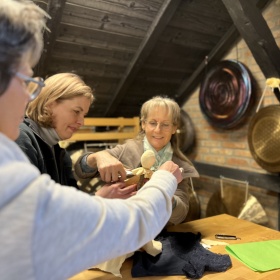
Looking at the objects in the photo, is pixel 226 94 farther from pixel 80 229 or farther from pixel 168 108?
pixel 80 229

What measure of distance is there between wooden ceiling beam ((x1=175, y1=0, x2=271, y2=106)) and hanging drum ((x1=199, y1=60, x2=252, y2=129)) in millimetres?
157

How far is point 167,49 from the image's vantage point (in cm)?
270

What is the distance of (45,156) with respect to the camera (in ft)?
3.87

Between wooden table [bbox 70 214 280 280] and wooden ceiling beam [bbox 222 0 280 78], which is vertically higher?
wooden ceiling beam [bbox 222 0 280 78]

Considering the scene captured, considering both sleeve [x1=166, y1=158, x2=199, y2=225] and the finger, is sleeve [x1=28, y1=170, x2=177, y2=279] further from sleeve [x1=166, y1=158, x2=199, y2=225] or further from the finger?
sleeve [x1=166, y1=158, x2=199, y2=225]

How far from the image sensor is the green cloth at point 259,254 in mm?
1024

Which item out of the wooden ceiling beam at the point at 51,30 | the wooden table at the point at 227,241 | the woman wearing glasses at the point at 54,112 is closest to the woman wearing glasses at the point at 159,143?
the wooden table at the point at 227,241

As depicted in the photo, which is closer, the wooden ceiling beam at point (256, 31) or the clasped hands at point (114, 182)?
the clasped hands at point (114, 182)

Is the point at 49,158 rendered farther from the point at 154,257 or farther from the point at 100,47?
the point at 100,47

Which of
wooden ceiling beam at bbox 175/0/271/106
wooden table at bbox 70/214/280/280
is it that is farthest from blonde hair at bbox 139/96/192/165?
wooden ceiling beam at bbox 175/0/271/106

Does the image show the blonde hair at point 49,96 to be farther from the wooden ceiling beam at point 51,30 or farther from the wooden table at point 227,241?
the wooden ceiling beam at point 51,30

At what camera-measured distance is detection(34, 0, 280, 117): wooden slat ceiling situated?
2.19 meters

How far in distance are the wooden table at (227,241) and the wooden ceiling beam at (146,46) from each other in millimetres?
1570

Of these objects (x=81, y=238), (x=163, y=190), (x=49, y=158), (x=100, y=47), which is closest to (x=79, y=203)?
(x=81, y=238)
